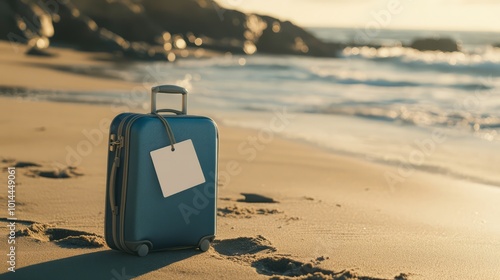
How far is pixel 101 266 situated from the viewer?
137 inches

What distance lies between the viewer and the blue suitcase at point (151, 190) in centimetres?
359

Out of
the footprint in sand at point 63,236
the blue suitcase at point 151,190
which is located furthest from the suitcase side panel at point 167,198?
the footprint in sand at point 63,236

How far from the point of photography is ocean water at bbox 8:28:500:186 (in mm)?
8266

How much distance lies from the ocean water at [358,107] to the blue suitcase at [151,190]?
3038 mm

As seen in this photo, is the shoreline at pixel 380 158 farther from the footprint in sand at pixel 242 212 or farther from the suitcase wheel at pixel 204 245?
the suitcase wheel at pixel 204 245

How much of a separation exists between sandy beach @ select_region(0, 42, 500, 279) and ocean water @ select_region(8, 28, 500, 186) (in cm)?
76

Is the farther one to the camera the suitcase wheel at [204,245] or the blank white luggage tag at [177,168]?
the suitcase wheel at [204,245]

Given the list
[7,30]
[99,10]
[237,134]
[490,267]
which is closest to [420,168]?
[237,134]

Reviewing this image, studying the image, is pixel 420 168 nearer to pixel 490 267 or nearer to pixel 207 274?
pixel 490 267

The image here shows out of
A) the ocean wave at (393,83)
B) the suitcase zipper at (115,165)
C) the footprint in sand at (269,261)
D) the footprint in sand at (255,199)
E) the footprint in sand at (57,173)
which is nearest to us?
the footprint in sand at (269,261)

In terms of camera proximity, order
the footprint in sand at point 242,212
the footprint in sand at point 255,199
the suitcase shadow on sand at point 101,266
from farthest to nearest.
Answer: the footprint in sand at point 255,199, the footprint in sand at point 242,212, the suitcase shadow on sand at point 101,266

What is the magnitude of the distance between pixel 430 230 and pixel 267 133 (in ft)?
16.1

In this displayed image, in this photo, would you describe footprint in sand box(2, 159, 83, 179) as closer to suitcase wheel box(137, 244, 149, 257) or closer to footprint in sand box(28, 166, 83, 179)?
footprint in sand box(28, 166, 83, 179)

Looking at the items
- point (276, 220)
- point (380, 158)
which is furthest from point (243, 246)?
point (380, 158)
